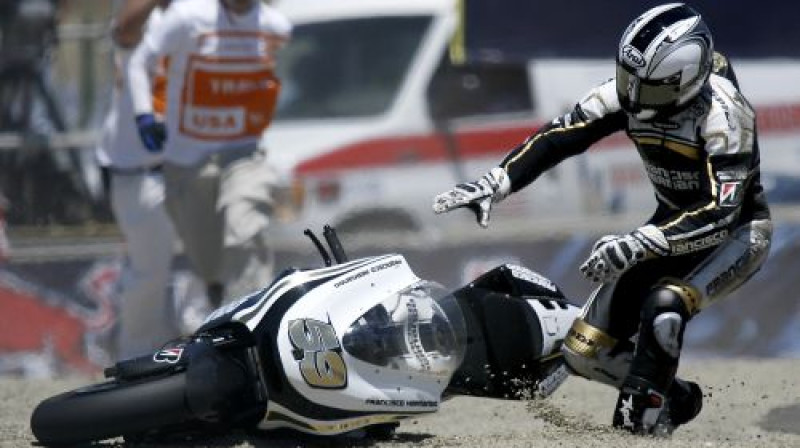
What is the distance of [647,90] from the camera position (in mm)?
6543

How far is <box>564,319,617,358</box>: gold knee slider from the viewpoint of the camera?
6.85 m

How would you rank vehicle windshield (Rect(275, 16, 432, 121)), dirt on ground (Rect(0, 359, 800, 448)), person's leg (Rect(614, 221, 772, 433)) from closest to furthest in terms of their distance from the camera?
person's leg (Rect(614, 221, 772, 433))
dirt on ground (Rect(0, 359, 800, 448))
vehicle windshield (Rect(275, 16, 432, 121))

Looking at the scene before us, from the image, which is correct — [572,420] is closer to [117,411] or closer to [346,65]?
[117,411]

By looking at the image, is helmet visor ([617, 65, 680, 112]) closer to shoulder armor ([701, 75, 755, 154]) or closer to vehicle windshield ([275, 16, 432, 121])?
shoulder armor ([701, 75, 755, 154])

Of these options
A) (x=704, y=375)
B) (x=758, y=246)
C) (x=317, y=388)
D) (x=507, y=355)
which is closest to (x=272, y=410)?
(x=317, y=388)

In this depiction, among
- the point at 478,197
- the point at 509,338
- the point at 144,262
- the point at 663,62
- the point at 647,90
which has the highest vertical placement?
the point at 663,62

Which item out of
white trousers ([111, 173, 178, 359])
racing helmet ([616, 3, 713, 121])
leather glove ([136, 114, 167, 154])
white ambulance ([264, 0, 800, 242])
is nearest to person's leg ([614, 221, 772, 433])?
racing helmet ([616, 3, 713, 121])

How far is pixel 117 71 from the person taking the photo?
977cm

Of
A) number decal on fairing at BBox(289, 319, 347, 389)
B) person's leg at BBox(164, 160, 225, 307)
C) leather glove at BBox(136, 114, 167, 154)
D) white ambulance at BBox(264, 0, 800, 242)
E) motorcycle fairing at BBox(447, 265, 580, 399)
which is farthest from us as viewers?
white ambulance at BBox(264, 0, 800, 242)

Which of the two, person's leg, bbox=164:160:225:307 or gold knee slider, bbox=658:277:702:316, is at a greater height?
gold knee slider, bbox=658:277:702:316

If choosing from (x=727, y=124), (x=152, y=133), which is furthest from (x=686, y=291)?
(x=152, y=133)

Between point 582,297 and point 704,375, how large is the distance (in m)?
1.64

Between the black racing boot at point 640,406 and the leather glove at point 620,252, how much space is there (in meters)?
0.44

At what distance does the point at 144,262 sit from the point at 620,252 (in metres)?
3.88
